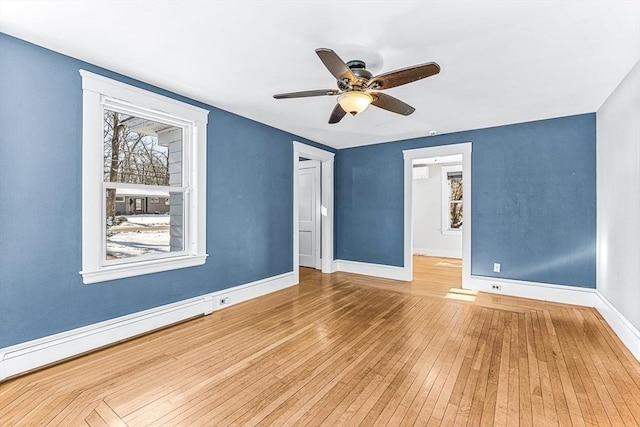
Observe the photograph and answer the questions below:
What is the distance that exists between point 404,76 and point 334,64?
1.78ft

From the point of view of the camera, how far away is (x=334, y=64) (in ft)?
6.73

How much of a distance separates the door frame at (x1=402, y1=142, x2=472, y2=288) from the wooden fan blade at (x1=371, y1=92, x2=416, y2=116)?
2369 mm

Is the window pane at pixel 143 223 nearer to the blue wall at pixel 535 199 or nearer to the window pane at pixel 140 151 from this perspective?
the window pane at pixel 140 151

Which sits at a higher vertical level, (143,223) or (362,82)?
(362,82)

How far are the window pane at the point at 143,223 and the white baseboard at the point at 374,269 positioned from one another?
3377 millimetres

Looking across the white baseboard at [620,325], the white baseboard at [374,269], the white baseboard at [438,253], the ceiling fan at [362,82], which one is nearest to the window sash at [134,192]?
the ceiling fan at [362,82]

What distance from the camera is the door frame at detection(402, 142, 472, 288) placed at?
475cm

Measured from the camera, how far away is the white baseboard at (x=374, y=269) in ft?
17.8

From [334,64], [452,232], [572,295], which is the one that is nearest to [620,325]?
[572,295]

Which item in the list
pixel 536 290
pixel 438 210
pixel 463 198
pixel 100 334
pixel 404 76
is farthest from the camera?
pixel 438 210

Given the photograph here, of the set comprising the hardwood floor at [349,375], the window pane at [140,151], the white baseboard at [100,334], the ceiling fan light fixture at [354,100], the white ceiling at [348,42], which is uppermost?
the white ceiling at [348,42]

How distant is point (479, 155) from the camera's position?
4680mm

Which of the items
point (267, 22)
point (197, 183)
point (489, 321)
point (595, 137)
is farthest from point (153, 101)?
point (595, 137)

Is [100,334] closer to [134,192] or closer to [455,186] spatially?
[134,192]
